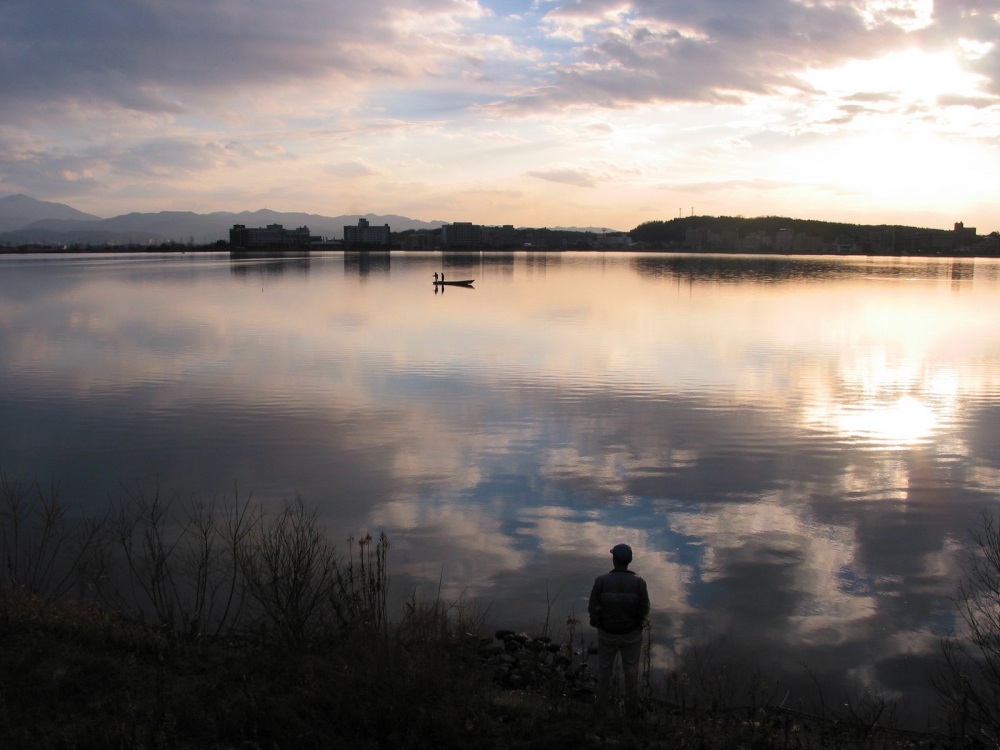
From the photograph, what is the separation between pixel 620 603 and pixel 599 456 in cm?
898

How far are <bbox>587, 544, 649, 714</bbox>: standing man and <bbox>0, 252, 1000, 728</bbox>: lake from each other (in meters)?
1.53

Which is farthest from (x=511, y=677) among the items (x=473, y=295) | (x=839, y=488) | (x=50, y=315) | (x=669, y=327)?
(x=473, y=295)

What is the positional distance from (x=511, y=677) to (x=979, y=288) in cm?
8580

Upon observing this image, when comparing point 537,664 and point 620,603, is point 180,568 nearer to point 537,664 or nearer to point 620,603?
point 537,664

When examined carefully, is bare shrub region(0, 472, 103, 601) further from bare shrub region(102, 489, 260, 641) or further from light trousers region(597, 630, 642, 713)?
light trousers region(597, 630, 642, 713)

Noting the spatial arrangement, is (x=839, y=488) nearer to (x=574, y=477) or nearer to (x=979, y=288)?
(x=574, y=477)

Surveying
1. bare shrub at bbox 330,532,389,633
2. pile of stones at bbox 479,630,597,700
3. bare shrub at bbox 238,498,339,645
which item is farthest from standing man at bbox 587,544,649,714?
bare shrub at bbox 238,498,339,645

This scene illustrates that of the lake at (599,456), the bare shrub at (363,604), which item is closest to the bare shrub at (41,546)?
the lake at (599,456)

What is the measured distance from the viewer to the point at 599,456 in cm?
1630

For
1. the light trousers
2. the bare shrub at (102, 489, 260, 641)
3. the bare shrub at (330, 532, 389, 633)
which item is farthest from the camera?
the bare shrub at (102, 489, 260, 641)

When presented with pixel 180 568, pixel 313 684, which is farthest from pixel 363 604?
pixel 180 568

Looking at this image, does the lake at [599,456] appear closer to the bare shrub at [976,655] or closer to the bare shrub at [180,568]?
the bare shrub at [976,655]

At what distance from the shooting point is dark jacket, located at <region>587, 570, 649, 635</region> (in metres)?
7.37

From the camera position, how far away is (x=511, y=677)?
811 centimetres
